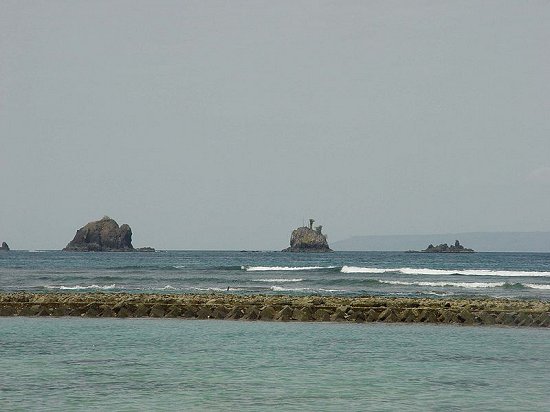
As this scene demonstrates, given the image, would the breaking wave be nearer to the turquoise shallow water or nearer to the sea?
the sea

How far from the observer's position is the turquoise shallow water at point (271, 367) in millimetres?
14688

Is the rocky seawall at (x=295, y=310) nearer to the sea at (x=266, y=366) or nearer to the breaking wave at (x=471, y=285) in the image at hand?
the sea at (x=266, y=366)

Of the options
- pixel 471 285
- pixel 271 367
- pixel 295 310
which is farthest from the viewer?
pixel 471 285

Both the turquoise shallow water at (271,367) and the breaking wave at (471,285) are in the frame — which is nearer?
the turquoise shallow water at (271,367)

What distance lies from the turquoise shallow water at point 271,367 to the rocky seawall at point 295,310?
1946 millimetres

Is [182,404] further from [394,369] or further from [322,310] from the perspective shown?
[322,310]

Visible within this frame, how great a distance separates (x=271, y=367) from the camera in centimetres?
1872

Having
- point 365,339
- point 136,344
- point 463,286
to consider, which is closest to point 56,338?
point 136,344

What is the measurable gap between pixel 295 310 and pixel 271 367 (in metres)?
12.4

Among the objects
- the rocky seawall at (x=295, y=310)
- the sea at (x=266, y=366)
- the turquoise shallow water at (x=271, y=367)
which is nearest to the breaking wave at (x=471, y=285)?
the rocky seawall at (x=295, y=310)

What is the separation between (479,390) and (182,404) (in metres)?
5.74

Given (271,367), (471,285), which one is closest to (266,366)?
(271,367)

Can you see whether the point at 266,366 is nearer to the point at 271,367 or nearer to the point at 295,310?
the point at 271,367

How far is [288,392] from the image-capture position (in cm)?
1552
